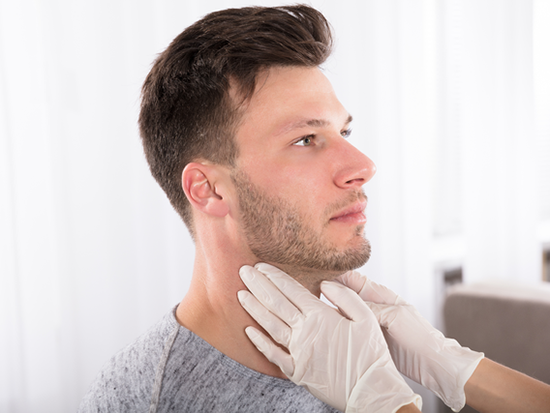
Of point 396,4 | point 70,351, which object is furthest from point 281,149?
point 396,4

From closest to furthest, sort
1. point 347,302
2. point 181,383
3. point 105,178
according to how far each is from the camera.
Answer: point 181,383 < point 347,302 < point 105,178

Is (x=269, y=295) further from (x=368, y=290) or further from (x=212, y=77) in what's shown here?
(x=212, y=77)

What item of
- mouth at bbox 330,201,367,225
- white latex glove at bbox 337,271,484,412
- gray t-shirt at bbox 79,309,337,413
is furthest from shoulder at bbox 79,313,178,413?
white latex glove at bbox 337,271,484,412

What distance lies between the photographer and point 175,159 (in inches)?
40.9

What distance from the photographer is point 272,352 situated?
964 mm

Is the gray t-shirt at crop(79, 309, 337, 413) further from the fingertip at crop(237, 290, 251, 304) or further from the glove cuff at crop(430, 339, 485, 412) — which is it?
the glove cuff at crop(430, 339, 485, 412)

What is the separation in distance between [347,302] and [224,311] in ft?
0.91

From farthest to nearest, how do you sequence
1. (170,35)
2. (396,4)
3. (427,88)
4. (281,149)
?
(427,88), (396,4), (170,35), (281,149)

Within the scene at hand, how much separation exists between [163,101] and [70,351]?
3.32 ft

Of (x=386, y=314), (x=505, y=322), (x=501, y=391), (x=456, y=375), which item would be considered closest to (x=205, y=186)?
(x=386, y=314)

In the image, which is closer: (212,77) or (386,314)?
(212,77)

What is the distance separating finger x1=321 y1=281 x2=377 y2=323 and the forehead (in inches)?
14.7

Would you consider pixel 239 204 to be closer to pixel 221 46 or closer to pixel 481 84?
pixel 221 46

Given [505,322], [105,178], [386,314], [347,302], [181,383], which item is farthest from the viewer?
[505,322]
